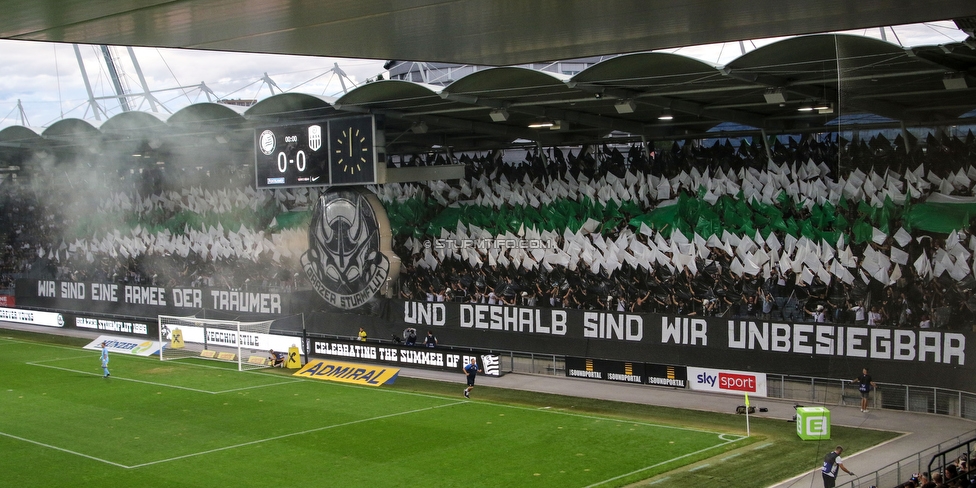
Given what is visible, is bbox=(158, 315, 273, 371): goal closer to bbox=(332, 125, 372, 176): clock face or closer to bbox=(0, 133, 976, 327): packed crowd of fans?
bbox=(0, 133, 976, 327): packed crowd of fans

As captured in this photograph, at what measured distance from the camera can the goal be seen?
37656mm

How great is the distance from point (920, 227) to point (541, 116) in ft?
87.0

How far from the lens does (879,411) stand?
25.1 metres

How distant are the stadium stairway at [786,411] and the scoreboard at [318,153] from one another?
8354 millimetres

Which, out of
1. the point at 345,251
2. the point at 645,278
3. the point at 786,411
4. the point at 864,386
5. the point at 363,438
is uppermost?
the point at 345,251

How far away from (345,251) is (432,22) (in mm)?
33394

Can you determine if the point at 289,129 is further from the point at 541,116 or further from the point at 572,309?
the point at 572,309

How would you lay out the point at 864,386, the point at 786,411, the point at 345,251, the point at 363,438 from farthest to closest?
the point at 345,251 < the point at 786,411 < the point at 864,386 < the point at 363,438

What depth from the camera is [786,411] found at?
25.5 meters

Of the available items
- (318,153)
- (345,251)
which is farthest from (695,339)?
(318,153)

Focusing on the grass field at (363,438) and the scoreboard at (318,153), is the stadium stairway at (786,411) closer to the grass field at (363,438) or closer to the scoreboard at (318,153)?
the grass field at (363,438)

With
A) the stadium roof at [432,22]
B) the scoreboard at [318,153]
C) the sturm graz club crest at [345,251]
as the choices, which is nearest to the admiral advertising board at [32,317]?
the sturm graz club crest at [345,251]

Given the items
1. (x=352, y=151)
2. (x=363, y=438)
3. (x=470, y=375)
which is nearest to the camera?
(x=363, y=438)

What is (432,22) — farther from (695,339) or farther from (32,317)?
(32,317)
